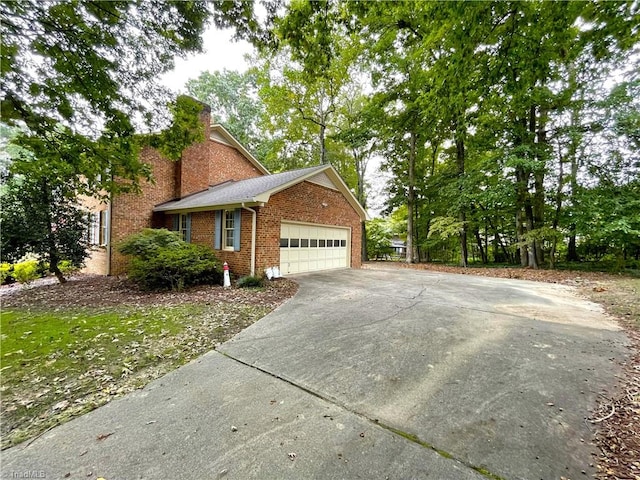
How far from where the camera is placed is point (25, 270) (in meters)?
8.88

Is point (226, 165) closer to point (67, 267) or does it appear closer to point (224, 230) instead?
point (224, 230)

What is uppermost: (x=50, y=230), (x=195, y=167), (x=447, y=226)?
(x=195, y=167)

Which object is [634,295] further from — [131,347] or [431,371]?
[131,347]

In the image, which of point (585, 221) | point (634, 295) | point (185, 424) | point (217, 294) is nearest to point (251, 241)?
point (217, 294)

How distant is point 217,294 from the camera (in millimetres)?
6930

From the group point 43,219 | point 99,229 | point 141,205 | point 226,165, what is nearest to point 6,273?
point 99,229

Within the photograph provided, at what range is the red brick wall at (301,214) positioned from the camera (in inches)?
345

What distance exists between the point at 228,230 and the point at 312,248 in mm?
3399

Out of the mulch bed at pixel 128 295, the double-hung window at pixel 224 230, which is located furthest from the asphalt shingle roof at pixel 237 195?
the mulch bed at pixel 128 295

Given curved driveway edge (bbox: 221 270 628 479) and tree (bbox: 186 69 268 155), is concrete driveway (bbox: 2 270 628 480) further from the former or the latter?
→ tree (bbox: 186 69 268 155)

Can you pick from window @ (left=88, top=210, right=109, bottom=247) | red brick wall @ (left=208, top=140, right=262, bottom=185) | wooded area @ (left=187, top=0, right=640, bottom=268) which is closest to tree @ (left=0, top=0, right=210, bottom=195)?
wooded area @ (left=187, top=0, right=640, bottom=268)

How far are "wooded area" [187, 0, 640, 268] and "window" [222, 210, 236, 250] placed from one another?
490 centimetres

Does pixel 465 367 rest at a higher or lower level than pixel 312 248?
lower

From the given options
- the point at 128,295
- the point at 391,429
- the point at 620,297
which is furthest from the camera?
the point at 128,295
